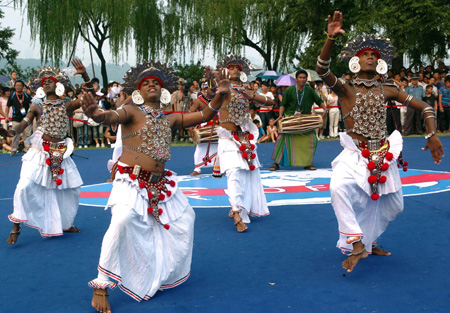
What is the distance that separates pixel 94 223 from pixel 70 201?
518 millimetres

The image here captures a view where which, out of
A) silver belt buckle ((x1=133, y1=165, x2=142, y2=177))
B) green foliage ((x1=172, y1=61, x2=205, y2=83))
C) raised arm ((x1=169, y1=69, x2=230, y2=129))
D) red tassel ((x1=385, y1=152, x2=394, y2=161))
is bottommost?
silver belt buckle ((x1=133, y1=165, x2=142, y2=177))

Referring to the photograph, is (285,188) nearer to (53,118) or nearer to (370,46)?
(53,118)

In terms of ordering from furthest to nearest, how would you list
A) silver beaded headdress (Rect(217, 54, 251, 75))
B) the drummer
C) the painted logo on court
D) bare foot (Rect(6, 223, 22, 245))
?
the drummer → the painted logo on court → silver beaded headdress (Rect(217, 54, 251, 75)) → bare foot (Rect(6, 223, 22, 245))

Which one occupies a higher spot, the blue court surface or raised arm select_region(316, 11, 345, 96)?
raised arm select_region(316, 11, 345, 96)

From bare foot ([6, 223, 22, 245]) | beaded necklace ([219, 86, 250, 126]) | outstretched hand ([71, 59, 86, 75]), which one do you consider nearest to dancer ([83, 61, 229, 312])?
outstretched hand ([71, 59, 86, 75])

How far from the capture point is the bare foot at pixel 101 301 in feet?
14.1

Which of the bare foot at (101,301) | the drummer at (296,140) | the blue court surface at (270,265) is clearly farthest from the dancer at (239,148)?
the drummer at (296,140)

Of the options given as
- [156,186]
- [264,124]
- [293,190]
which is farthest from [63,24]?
[156,186]

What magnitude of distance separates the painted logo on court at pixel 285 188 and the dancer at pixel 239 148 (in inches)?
27.6

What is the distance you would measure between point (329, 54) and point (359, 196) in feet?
4.22

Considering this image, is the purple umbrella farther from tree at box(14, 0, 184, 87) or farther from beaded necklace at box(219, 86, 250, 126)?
beaded necklace at box(219, 86, 250, 126)

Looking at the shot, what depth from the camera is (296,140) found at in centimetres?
1200

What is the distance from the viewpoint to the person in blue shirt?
17.5 metres

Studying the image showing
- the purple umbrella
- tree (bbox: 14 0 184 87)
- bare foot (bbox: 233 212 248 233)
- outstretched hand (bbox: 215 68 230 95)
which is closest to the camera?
outstretched hand (bbox: 215 68 230 95)
